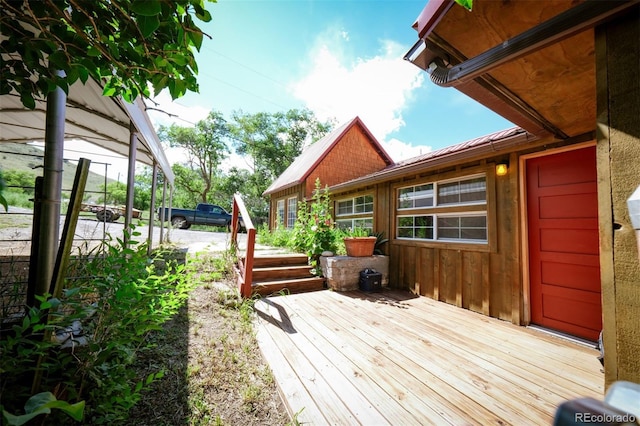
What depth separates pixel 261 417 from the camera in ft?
5.05

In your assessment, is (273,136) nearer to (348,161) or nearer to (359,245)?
(348,161)

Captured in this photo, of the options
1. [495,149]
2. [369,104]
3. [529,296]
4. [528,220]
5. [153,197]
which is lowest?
[529,296]

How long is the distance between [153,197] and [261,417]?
5.57 metres

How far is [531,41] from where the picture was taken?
3.75ft

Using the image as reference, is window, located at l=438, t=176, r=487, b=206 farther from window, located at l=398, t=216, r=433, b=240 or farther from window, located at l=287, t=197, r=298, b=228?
window, located at l=287, t=197, r=298, b=228

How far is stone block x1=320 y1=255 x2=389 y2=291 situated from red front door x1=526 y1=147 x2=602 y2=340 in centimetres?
223

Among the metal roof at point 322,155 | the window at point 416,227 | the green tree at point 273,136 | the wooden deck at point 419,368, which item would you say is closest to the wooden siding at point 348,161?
the metal roof at point 322,155

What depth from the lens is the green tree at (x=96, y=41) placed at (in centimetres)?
100

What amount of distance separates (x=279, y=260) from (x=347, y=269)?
1300 millimetres

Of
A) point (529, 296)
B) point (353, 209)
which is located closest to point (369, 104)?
point (353, 209)

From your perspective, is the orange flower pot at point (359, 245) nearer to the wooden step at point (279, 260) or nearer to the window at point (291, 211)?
the wooden step at point (279, 260)

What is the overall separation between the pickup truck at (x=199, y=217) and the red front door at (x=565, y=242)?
44.4 ft

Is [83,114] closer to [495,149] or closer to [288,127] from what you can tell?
[495,149]

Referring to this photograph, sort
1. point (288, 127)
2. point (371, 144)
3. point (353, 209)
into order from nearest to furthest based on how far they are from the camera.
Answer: point (353, 209)
point (371, 144)
point (288, 127)
